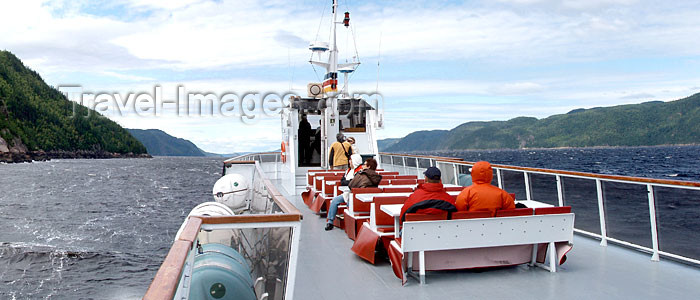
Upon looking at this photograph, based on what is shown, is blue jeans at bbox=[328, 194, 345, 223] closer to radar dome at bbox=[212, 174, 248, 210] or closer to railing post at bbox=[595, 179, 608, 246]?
radar dome at bbox=[212, 174, 248, 210]

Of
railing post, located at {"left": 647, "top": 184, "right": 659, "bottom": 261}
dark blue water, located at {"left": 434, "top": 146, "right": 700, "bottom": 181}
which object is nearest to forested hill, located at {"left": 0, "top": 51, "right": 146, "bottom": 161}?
dark blue water, located at {"left": 434, "top": 146, "right": 700, "bottom": 181}

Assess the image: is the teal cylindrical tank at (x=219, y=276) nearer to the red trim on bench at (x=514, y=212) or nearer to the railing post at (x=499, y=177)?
the red trim on bench at (x=514, y=212)

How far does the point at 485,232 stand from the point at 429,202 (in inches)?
25.8

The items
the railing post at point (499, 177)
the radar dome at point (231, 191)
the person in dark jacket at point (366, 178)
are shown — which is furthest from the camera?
the radar dome at point (231, 191)

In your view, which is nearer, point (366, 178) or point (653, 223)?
point (653, 223)

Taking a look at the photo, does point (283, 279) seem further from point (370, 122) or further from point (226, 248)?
point (370, 122)

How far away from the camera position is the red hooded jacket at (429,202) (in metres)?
5.04

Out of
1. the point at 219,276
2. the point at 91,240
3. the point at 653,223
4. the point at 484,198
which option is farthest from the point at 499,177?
the point at 91,240

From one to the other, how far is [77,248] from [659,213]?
65.6 feet

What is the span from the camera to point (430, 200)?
16.5 feet

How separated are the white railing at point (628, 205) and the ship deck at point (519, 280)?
0.90ft

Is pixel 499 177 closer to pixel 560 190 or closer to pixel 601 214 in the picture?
pixel 560 190

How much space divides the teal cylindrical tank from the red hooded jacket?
1.84 meters

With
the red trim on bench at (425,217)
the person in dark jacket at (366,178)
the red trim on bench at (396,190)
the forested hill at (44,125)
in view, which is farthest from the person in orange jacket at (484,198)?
the forested hill at (44,125)
